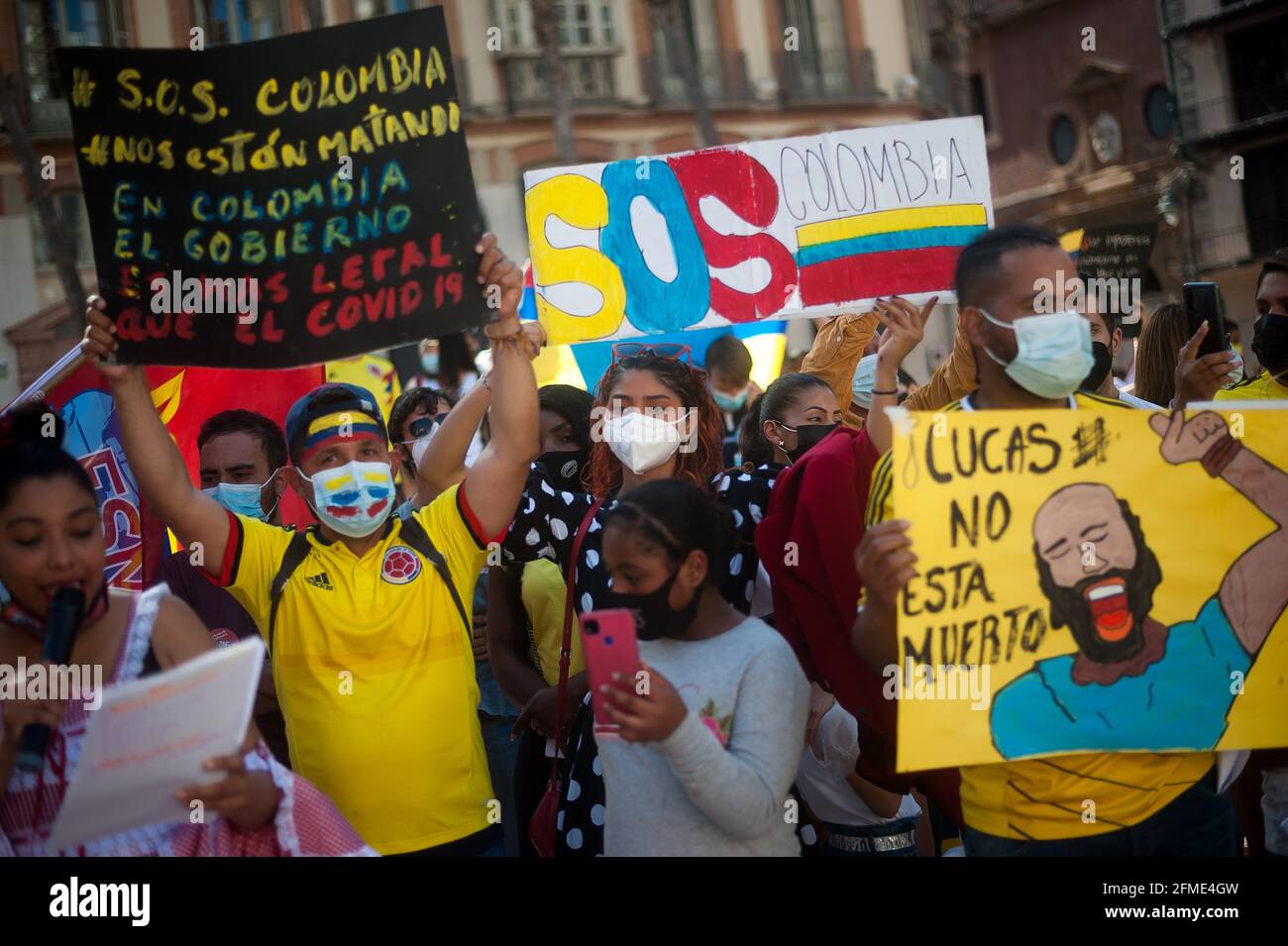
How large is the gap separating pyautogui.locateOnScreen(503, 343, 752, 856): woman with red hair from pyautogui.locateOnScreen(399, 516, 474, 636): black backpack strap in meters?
0.35

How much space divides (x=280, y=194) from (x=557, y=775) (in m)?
1.74

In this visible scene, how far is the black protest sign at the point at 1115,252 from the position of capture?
27.6 ft

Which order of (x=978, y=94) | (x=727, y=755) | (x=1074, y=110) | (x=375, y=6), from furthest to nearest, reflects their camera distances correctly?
(x=978, y=94) < (x=1074, y=110) < (x=375, y=6) < (x=727, y=755)

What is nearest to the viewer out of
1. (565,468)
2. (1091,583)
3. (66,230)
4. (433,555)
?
(1091,583)

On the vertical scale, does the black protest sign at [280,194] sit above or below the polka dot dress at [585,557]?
above

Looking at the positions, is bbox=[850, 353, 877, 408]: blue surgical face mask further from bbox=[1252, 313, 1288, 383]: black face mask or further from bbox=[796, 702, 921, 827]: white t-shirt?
bbox=[796, 702, 921, 827]: white t-shirt

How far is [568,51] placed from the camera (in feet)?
106

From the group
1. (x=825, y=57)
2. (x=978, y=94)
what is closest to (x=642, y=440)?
(x=825, y=57)

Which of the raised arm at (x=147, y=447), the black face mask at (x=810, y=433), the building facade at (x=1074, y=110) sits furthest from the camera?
the building facade at (x=1074, y=110)

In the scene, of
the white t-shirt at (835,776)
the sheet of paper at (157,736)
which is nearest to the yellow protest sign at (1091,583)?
the white t-shirt at (835,776)

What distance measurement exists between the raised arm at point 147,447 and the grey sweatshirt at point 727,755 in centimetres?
117

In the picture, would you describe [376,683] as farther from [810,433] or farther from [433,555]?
[810,433]

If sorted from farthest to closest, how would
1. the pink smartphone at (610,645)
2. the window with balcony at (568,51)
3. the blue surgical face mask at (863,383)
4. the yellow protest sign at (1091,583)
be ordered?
1. the window with balcony at (568,51)
2. the blue surgical face mask at (863,383)
3. the yellow protest sign at (1091,583)
4. the pink smartphone at (610,645)

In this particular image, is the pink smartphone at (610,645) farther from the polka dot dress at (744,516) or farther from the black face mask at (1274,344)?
the black face mask at (1274,344)
